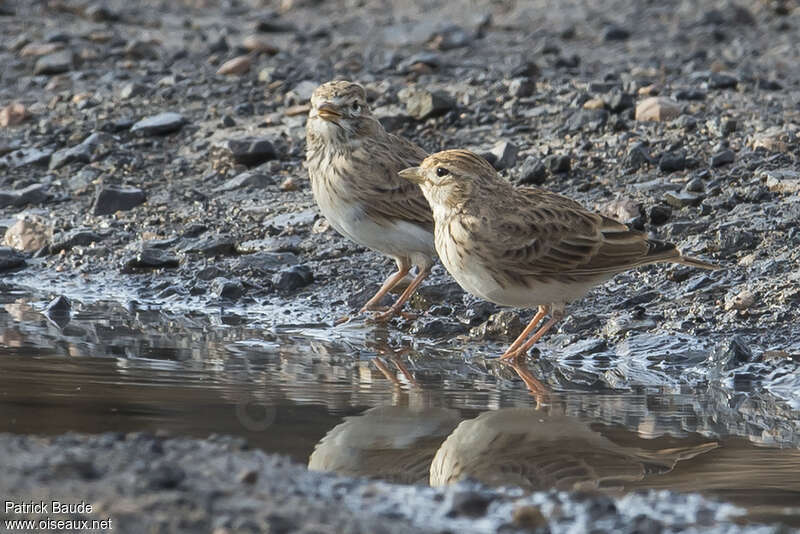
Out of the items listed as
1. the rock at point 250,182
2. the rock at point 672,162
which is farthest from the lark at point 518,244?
the rock at point 250,182

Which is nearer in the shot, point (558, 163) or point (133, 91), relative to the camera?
point (558, 163)

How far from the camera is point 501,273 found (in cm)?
709

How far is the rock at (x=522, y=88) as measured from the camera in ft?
36.7

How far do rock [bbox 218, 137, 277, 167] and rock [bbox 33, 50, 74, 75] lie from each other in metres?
3.26

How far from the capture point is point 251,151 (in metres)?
10.6

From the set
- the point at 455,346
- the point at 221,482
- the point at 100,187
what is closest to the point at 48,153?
the point at 100,187

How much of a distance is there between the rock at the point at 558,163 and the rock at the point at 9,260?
3.81m

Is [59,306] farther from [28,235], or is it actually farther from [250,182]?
[250,182]

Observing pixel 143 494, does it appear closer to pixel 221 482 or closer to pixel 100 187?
pixel 221 482

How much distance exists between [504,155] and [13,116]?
15.5ft

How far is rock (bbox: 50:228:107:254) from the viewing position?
973 centimetres

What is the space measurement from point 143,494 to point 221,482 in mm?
299

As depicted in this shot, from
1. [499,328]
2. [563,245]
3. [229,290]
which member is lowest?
[499,328]

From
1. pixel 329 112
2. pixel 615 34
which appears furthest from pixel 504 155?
pixel 615 34
